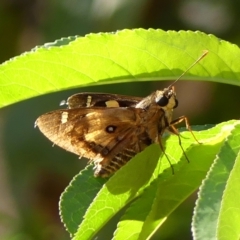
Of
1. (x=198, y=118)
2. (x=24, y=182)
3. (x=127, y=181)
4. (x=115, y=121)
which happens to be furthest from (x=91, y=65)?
(x=24, y=182)

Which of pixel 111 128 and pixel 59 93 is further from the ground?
pixel 59 93

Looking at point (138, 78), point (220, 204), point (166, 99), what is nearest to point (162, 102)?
point (166, 99)

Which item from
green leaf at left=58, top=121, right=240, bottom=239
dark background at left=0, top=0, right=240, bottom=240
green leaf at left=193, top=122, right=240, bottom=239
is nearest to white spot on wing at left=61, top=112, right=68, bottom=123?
green leaf at left=58, top=121, right=240, bottom=239

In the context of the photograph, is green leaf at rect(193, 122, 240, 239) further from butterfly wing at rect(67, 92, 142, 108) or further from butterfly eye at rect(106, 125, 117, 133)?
butterfly wing at rect(67, 92, 142, 108)

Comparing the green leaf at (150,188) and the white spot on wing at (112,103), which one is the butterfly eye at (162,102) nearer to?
the white spot on wing at (112,103)

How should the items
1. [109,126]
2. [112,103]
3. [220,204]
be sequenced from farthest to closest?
[112,103]
[109,126]
[220,204]

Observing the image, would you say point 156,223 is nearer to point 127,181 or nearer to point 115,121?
point 127,181

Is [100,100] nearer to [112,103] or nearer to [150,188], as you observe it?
[112,103]
